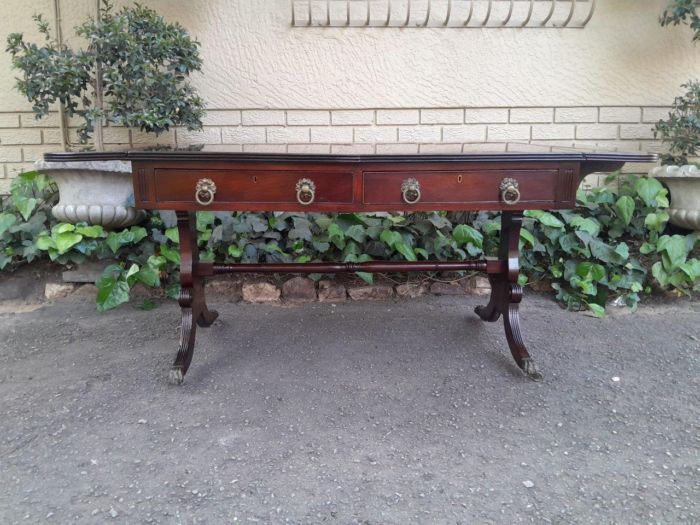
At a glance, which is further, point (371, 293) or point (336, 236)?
point (371, 293)

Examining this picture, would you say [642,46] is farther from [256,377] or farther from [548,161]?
[256,377]

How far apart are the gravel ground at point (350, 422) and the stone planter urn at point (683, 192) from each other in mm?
636

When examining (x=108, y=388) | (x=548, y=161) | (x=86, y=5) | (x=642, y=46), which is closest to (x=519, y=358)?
(x=548, y=161)

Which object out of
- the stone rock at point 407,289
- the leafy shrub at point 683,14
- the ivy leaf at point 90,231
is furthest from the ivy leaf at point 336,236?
the leafy shrub at point 683,14

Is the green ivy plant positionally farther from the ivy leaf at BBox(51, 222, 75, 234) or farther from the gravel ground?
the gravel ground

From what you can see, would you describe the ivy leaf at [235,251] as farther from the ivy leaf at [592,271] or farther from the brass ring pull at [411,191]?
the ivy leaf at [592,271]

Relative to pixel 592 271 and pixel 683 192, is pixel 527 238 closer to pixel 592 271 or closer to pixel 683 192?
pixel 592 271

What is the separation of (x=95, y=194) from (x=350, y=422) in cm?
205

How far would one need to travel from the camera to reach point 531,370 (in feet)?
6.96

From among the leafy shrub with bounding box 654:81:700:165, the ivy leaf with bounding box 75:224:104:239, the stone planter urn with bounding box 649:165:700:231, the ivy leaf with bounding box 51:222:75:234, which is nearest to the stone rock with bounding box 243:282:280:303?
the ivy leaf with bounding box 75:224:104:239

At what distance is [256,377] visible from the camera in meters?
2.16

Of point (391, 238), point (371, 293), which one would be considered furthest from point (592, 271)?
point (371, 293)

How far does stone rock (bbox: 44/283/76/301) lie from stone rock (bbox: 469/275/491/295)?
2.56 m

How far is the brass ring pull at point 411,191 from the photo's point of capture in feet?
6.07
